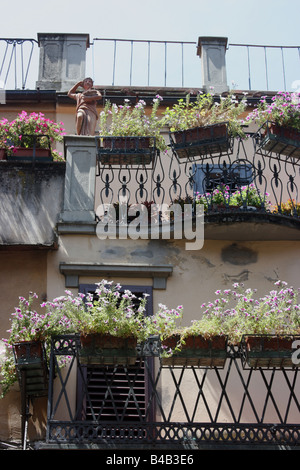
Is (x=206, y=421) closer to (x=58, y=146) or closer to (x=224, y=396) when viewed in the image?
(x=224, y=396)

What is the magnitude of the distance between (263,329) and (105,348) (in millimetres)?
1831

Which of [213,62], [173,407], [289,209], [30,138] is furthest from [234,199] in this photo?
[213,62]

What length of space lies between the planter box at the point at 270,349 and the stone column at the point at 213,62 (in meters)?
6.92

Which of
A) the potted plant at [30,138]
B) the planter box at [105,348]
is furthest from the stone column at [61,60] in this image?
the planter box at [105,348]

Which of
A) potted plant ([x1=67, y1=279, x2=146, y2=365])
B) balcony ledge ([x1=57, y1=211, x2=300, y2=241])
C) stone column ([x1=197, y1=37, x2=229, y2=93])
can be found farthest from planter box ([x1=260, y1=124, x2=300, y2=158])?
potted plant ([x1=67, y1=279, x2=146, y2=365])

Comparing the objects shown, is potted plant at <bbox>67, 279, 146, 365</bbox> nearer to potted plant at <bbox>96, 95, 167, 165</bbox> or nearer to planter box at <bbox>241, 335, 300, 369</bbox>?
planter box at <bbox>241, 335, 300, 369</bbox>

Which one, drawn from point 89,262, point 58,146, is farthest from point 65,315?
point 58,146

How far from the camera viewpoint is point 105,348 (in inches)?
413

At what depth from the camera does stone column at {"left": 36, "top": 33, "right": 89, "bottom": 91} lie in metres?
16.3

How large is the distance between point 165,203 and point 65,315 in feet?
13.7

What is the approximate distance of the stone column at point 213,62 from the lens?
54.4ft

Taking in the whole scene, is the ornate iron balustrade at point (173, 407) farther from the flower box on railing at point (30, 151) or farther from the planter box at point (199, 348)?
the flower box on railing at point (30, 151)
